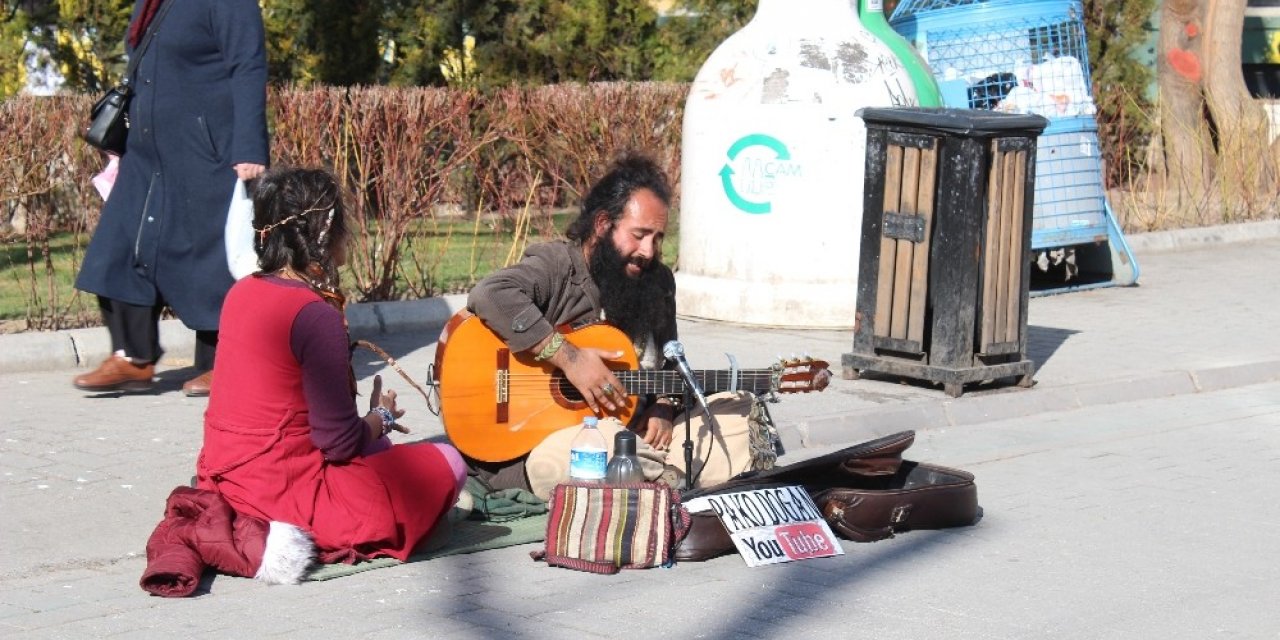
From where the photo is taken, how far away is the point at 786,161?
9992 millimetres

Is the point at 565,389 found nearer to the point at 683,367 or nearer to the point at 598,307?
the point at 598,307

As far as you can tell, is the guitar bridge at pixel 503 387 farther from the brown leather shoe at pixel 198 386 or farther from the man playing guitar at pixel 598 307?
the brown leather shoe at pixel 198 386

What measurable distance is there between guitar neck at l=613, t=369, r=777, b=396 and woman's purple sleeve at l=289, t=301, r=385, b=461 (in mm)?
1179

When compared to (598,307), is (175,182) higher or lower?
higher

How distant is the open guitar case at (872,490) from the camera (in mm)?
5781

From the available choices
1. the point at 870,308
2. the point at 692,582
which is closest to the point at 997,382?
the point at 870,308

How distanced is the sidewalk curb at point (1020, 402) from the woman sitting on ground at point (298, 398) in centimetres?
282

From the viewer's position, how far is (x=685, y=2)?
736 inches

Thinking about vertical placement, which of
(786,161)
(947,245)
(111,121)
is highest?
(111,121)

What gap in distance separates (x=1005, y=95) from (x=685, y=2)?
24.9 feet

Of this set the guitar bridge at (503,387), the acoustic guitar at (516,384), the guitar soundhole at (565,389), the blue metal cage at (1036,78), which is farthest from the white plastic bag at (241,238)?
the blue metal cage at (1036,78)

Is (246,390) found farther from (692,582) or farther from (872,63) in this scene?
(872,63)

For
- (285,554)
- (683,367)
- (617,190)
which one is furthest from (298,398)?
(617,190)

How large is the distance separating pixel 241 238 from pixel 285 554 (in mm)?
2712
